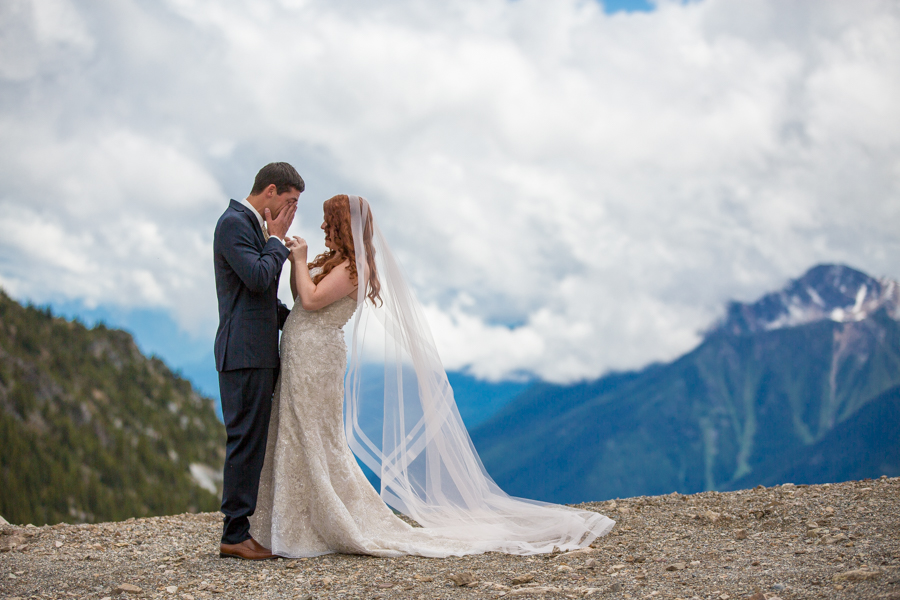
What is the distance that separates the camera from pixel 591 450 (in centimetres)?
18162

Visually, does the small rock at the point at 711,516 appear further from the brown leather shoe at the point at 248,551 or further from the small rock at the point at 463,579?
the brown leather shoe at the point at 248,551

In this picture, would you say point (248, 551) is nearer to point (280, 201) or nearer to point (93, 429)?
point (280, 201)

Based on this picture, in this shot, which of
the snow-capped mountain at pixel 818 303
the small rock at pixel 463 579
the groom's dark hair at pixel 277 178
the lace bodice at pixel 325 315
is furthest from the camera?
the snow-capped mountain at pixel 818 303

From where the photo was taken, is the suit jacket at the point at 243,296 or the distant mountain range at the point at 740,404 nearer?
the suit jacket at the point at 243,296

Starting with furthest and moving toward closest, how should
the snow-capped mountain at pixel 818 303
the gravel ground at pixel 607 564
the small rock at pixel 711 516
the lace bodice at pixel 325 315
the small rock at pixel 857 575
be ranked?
the snow-capped mountain at pixel 818 303
the small rock at pixel 711 516
the lace bodice at pixel 325 315
the gravel ground at pixel 607 564
the small rock at pixel 857 575

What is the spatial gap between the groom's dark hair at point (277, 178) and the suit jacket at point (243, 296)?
24 cm

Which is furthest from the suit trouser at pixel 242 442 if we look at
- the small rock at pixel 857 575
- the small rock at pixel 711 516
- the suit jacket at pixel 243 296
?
the small rock at pixel 857 575

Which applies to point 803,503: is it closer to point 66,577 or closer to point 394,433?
point 394,433

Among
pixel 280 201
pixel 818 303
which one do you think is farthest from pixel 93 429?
pixel 818 303

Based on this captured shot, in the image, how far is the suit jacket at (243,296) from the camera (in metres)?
5.03

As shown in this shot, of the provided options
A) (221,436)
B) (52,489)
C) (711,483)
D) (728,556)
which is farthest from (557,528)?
(711,483)

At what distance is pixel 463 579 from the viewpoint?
166 inches

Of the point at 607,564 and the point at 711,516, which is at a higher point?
the point at 711,516

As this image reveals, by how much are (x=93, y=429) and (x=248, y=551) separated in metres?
15.2
